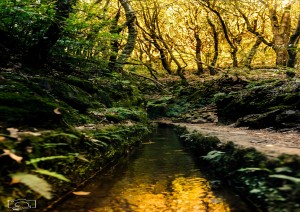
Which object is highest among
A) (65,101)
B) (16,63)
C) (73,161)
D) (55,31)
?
(55,31)

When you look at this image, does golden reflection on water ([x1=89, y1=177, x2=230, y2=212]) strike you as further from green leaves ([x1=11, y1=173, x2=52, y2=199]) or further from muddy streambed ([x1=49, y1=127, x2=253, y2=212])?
green leaves ([x1=11, y1=173, x2=52, y2=199])

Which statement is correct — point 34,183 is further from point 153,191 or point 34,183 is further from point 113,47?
point 113,47

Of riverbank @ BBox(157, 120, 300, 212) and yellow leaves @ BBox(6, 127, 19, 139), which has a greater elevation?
yellow leaves @ BBox(6, 127, 19, 139)

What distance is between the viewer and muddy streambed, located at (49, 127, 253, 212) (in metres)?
3.52

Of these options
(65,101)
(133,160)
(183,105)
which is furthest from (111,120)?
(183,105)

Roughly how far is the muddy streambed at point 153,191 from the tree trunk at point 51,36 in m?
4.00

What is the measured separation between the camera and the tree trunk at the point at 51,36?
778 centimetres

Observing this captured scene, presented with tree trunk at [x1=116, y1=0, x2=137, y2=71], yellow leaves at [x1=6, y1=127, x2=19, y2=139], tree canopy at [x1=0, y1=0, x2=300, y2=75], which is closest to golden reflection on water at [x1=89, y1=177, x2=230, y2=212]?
yellow leaves at [x1=6, y1=127, x2=19, y2=139]

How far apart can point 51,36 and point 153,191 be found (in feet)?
18.3

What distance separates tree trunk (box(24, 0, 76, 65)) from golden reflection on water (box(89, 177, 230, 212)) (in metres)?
4.75

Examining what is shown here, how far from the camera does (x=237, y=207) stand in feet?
11.5

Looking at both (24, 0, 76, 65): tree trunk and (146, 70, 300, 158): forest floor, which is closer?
(146, 70, 300, 158): forest floor

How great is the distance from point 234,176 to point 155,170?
159 cm

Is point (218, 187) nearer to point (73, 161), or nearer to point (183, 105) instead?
point (73, 161)
